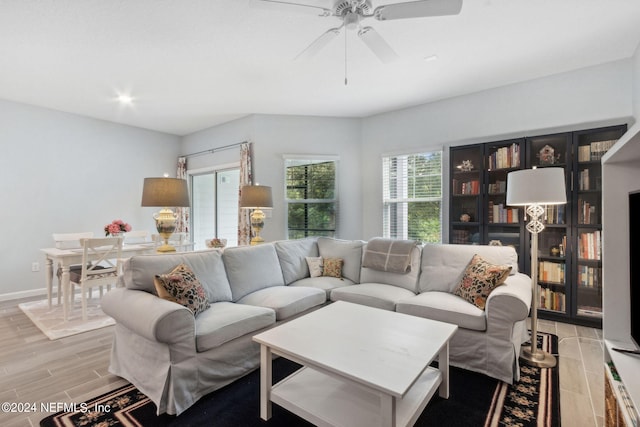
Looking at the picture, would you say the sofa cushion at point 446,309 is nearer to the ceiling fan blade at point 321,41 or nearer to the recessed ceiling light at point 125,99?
the ceiling fan blade at point 321,41

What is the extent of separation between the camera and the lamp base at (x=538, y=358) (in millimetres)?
2396

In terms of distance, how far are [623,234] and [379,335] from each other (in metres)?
1.32

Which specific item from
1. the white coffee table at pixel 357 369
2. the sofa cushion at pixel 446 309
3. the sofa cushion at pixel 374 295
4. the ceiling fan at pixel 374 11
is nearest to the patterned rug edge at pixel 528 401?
the white coffee table at pixel 357 369

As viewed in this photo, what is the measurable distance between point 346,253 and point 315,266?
0.40 m

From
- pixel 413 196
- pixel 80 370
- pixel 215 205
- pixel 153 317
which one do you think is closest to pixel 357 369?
pixel 153 317

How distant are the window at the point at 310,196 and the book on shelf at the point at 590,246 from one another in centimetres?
303

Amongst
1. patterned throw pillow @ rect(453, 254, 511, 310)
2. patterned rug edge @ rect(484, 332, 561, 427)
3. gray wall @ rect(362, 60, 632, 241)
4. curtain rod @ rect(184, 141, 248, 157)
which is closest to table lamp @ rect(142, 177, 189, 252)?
curtain rod @ rect(184, 141, 248, 157)

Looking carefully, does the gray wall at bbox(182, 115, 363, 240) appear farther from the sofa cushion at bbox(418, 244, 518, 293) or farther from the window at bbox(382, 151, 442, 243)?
the sofa cushion at bbox(418, 244, 518, 293)

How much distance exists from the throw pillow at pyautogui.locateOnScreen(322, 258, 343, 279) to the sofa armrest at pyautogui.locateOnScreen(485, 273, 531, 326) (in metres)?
1.60

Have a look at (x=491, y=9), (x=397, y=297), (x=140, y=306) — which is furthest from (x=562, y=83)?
(x=140, y=306)

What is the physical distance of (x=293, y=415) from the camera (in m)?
1.83

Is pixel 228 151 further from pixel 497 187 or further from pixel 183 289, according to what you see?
pixel 497 187

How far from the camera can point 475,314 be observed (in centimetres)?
231

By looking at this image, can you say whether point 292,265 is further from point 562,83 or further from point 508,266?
point 562,83
